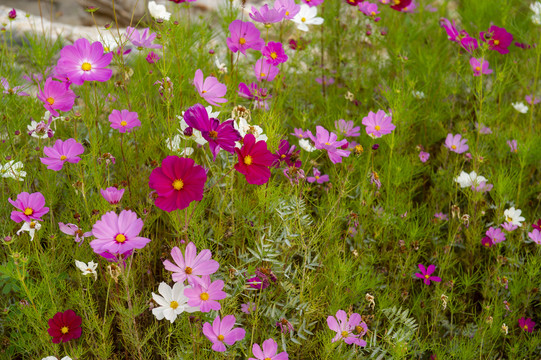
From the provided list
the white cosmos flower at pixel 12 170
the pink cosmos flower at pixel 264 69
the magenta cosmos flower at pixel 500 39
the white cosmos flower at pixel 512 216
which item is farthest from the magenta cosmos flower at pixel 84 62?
the magenta cosmos flower at pixel 500 39

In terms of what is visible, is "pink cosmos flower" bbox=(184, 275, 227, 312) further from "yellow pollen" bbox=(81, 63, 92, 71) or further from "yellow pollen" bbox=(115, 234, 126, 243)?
"yellow pollen" bbox=(81, 63, 92, 71)

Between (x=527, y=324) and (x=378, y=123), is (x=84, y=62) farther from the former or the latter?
(x=527, y=324)

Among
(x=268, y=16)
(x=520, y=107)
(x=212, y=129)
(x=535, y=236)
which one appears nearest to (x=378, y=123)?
(x=268, y=16)

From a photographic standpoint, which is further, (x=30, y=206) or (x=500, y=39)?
(x=500, y=39)

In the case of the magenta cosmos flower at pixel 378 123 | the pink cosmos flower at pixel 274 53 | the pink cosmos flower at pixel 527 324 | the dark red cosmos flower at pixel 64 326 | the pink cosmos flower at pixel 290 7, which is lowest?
the pink cosmos flower at pixel 527 324

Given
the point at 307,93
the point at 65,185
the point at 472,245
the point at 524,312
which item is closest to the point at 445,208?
the point at 472,245

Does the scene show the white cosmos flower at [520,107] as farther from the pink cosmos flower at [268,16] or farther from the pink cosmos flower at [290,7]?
the pink cosmos flower at [268,16]
